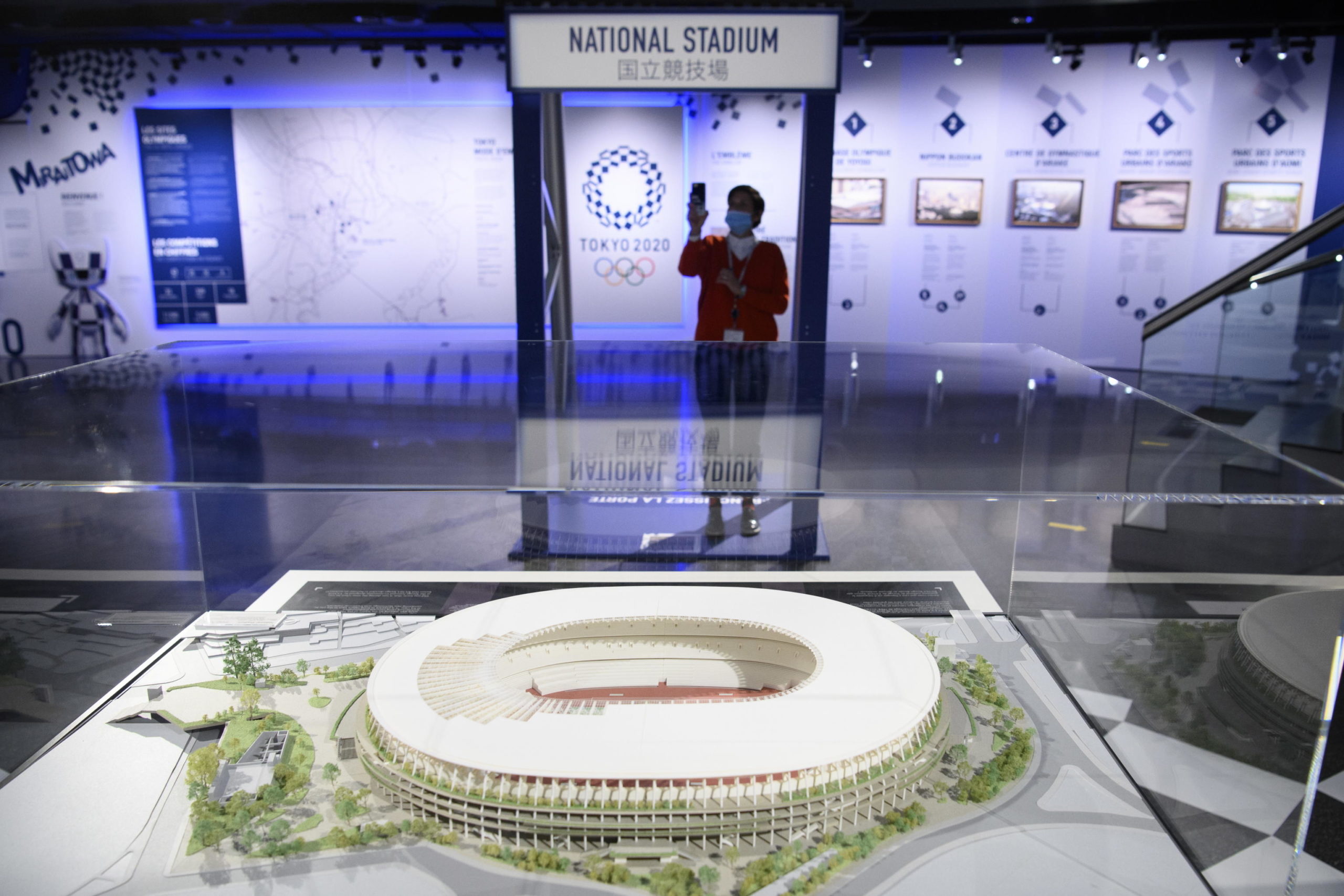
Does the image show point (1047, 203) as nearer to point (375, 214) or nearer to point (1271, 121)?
point (1271, 121)

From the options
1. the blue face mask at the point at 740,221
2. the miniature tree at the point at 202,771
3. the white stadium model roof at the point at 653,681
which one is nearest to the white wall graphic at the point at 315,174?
the blue face mask at the point at 740,221

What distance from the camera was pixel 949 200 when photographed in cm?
1053

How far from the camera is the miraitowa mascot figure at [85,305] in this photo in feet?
35.5

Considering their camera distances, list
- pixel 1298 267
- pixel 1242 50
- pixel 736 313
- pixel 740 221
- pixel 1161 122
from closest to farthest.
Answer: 1. pixel 740 221
2. pixel 736 313
3. pixel 1298 267
4. pixel 1242 50
5. pixel 1161 122

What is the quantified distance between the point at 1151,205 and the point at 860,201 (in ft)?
10.3

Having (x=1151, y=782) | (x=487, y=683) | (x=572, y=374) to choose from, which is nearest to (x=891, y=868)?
(x=1151, y=782)

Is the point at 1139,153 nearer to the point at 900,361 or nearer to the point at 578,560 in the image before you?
the point at 900,361

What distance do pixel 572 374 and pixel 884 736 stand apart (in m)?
2.52

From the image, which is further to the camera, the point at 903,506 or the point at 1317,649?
the point at 903,506

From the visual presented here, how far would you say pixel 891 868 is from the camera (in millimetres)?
2893

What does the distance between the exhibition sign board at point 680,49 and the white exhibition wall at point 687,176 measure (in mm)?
5334

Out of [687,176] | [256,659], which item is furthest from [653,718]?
[687,176]

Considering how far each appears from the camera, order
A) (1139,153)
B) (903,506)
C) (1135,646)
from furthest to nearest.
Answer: (1139,153) → (903,506) → (1135,646)

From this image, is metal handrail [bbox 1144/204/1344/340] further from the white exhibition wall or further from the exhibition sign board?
the white exhibition wall
